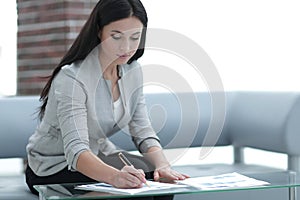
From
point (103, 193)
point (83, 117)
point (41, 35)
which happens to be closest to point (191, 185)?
point (103, 193)

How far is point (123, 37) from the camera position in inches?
81.3

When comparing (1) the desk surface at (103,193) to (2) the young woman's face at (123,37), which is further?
(2) the young woman's face at (123,37)

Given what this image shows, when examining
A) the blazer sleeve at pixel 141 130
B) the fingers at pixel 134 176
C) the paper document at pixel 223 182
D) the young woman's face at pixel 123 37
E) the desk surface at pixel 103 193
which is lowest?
the desk surface at pixel 103 193

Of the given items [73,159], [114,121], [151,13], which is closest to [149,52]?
[151,13]

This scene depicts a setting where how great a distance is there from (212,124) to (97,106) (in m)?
0.92

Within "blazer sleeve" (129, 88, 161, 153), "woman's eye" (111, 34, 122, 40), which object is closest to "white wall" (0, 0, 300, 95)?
"blazer sleeve" (129, 88, 161, 153)

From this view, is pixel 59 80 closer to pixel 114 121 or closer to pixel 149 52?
pixel 114 121

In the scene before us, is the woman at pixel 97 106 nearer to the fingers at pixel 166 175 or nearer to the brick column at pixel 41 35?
the fingers at pixel 166 175

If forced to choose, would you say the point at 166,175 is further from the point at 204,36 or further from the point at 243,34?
the point at 243,34

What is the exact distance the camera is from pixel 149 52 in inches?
129

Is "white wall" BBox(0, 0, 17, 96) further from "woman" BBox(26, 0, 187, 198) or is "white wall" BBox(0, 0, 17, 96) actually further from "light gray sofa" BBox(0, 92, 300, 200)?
"woman" BBox(26, 0, 187, 198)

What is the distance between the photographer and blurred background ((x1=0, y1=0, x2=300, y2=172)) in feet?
10.1

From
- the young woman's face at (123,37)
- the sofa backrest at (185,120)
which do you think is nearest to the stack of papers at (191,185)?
the young woman's face at (123,37)

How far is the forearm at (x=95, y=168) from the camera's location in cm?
188
